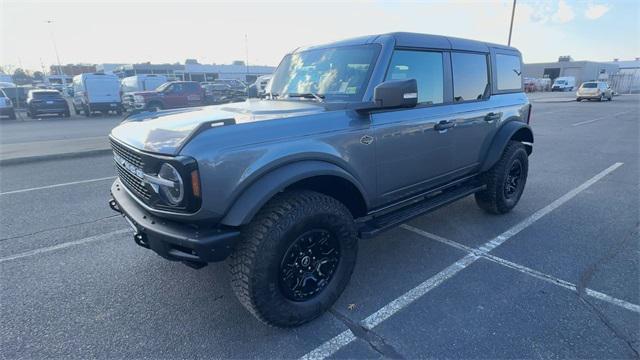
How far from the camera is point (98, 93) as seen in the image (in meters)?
19.8

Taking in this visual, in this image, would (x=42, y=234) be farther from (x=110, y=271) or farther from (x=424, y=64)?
(x=424, y=64)

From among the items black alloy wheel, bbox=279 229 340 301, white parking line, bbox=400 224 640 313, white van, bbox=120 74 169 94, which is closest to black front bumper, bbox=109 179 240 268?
black alloy wheel, bbox=279 229 340 301

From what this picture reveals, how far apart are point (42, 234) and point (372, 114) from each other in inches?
157

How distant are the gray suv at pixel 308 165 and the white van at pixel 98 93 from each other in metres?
19.8

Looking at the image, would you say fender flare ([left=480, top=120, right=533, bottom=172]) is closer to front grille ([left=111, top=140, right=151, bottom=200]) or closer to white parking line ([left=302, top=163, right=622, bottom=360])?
white parking line ([left=302, top=163, right=622, bottom=360])

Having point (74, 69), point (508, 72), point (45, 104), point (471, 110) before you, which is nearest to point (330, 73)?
point (471, 110)

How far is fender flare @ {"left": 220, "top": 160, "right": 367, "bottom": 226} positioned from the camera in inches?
86.7

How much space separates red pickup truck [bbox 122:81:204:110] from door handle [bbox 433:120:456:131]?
18.6 m

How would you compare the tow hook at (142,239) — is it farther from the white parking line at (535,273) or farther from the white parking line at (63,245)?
the white parking line at (535,273)

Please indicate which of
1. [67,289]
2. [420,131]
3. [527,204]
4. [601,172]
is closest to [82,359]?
[67,289]

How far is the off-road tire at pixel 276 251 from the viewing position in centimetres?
230

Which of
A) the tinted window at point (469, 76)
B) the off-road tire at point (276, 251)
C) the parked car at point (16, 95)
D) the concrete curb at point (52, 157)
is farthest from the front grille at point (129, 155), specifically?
the parked car at point (16, 95)

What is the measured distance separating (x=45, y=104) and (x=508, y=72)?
2208 centimetres

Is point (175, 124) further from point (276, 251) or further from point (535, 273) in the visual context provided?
point (535, 273)
